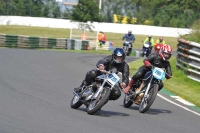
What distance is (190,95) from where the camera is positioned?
15922 mm

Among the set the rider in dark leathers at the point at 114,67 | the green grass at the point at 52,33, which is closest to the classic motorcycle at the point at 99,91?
the rider in dark leathers at the point at 114,67

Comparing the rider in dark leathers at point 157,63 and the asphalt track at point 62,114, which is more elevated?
the rider in dark leathers at point 157,63

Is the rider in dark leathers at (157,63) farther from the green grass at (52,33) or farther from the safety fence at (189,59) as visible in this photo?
the green grass at (52,33)

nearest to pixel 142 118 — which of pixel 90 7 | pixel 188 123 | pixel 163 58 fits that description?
pixel 188 123

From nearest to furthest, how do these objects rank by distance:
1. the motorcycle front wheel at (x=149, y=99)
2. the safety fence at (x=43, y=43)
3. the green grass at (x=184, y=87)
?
1. the motorcycle front wheel at (x=149, y=99)
2. the green grass at (x=184, y=87)
3. the safety fence at (x=43, y=43)

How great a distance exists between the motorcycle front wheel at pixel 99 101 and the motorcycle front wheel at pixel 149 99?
1494 millimetres

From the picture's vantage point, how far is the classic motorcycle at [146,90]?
12.0 metres

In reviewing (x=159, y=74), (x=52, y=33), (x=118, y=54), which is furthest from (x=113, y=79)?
(x=52, y=33)

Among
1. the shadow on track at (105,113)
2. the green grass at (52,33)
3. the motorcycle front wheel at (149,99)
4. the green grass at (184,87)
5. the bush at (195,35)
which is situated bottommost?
the green grass at (52,33)

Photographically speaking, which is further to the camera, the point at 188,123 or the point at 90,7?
the point at 90,7

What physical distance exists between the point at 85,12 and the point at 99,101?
39.9 meters

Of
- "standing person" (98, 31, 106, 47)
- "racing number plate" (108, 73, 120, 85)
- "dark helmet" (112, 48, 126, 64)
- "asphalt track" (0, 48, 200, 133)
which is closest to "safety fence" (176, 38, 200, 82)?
"asphalt track" (0, 48, 200, 133)

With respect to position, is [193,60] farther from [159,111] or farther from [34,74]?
[159,111]

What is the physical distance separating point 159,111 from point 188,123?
1.56 meters
